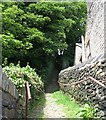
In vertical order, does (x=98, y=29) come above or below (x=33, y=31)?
below

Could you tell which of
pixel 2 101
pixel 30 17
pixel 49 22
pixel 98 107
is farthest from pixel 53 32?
pixel 2 101

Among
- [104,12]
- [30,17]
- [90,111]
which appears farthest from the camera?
[30,17]

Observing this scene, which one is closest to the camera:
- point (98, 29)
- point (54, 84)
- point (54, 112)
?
point (54, 112)

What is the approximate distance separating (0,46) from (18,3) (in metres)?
4.20

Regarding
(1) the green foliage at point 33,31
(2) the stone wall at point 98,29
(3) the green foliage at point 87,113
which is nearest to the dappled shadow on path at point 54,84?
(1) the green foliage at point 33,31

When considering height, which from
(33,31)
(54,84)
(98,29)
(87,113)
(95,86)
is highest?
(33,31)

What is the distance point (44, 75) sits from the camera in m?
15.4

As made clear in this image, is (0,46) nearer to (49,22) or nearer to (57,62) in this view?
(49,22)

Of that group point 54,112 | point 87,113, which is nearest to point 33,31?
point 54,112

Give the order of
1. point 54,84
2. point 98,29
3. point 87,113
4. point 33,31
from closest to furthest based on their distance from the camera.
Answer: point 87,113 → point 98,29 → point 33,31 → point 54,84

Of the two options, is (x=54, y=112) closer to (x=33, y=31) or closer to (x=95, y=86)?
(x=95, y=86)

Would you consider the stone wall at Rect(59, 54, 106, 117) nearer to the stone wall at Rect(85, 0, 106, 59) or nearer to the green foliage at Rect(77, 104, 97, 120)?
the green foliage at Rect(77, 104, 97, 120)

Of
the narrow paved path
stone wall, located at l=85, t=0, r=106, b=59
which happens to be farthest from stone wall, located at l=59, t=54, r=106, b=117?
stone wall, located at l=85, t=0, r=106, b=59

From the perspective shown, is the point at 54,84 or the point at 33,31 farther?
the point at 54,84
